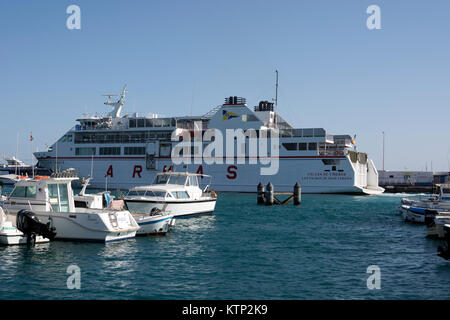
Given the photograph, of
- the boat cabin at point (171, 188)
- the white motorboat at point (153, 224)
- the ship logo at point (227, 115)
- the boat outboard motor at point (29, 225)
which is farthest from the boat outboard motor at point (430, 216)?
the ship logo at point (227, 115)

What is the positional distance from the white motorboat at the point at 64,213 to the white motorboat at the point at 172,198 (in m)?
5.98

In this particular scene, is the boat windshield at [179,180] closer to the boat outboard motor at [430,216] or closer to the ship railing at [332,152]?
the boat outboard motor at [430,216]

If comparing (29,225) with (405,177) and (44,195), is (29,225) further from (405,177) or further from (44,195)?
(405,177)

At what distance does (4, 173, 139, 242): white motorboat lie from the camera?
2106 cm

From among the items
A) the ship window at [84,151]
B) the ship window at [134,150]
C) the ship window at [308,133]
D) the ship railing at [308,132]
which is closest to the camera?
the ship railing at [308,132]

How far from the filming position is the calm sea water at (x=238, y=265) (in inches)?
554

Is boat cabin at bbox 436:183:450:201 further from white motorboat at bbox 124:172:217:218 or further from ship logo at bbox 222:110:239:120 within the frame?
ship logo at bbox 222:110:239:120

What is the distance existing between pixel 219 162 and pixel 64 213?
39311mm

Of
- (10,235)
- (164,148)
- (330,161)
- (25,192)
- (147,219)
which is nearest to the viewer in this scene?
(10,235)

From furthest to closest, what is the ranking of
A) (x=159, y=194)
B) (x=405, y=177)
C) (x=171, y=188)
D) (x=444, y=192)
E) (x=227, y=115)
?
1. (x=405, y=177)
2. (x=227, y=115)
3. (x=171, y=188)
4. (x=159, y=194)
5. (x=444, y=192)

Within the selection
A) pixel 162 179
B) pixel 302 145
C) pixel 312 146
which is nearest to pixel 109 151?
pixel 302 145

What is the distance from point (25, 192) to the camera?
22672mm
